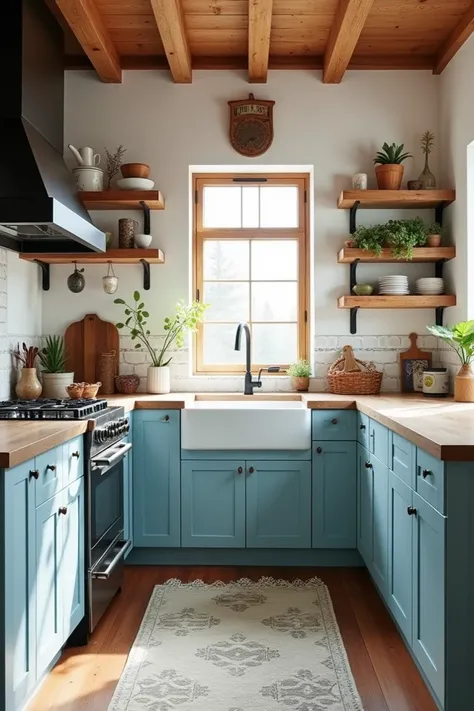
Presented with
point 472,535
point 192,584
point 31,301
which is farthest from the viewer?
point 31,301

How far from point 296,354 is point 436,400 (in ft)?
3.34

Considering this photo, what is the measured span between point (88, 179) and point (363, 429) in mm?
2117

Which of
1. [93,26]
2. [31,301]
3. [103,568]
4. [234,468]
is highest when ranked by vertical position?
[93,26]

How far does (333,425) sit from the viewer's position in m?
3.43

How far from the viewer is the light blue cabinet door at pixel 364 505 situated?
121 inches

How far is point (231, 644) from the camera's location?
257cm

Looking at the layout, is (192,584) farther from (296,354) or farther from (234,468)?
(296,354)

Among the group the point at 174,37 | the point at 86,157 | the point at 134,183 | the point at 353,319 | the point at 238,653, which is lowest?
the point at 238,653

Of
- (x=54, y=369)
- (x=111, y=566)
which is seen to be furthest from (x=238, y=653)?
(x=54, y=369)

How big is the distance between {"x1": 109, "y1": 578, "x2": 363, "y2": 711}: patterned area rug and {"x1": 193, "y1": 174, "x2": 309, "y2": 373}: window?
152cm

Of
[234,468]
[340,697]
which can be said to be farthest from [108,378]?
[340,697]

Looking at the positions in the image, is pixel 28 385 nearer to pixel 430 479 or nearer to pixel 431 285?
pixel 430 479

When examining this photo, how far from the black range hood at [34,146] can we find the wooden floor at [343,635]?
5.62 ft

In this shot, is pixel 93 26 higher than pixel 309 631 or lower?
higher
